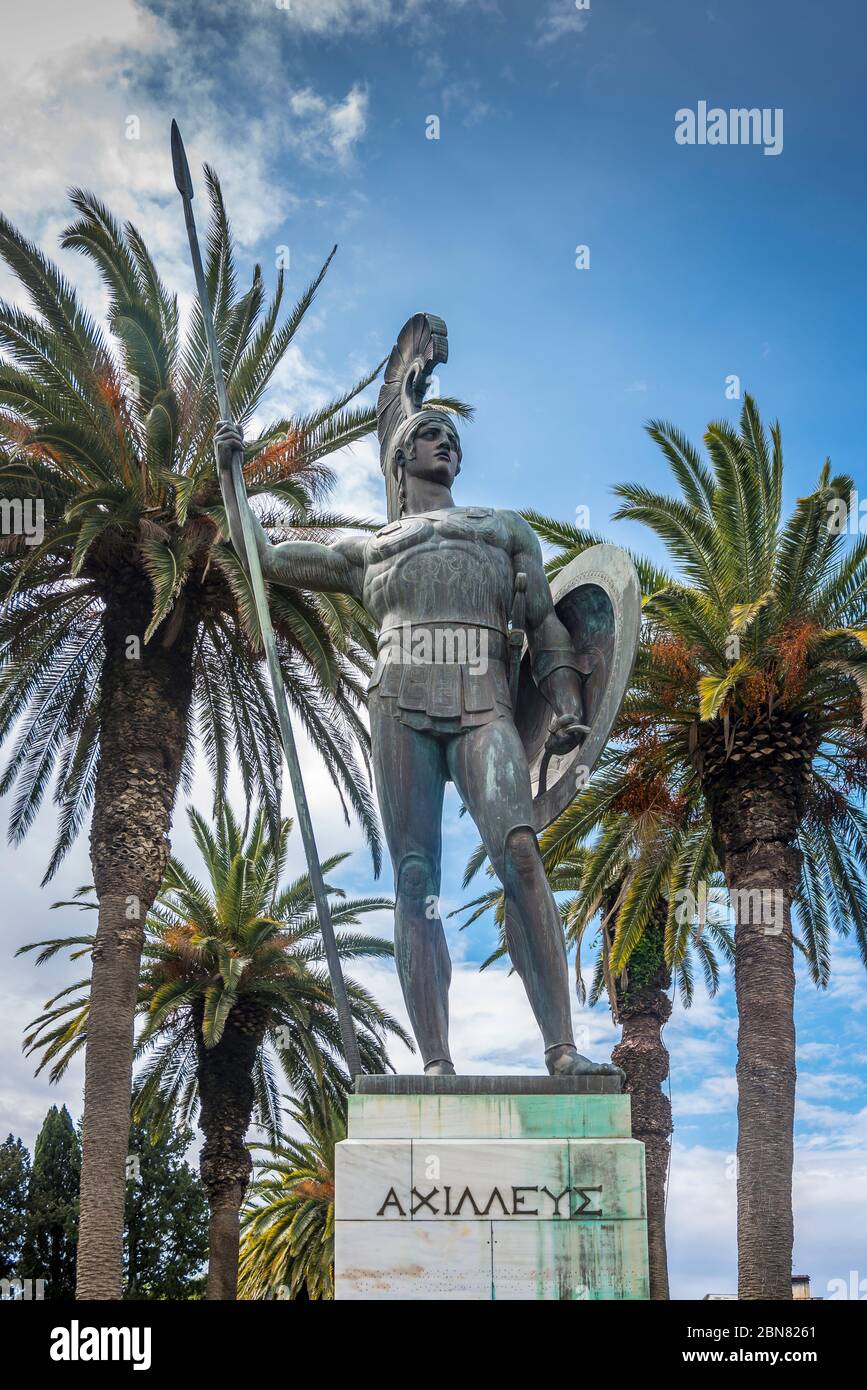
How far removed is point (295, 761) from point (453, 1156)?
191cm

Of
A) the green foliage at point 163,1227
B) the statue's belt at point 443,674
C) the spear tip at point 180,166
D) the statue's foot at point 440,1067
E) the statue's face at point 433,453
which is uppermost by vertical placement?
the spear tip at point 180,166

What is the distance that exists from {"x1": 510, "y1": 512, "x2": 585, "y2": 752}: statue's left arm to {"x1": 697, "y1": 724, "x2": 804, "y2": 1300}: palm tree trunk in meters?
10.5

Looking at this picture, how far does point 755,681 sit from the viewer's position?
17.2m

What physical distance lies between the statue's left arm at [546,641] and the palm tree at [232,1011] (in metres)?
15.5

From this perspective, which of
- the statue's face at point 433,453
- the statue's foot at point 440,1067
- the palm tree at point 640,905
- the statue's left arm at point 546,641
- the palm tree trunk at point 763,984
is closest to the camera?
the statue's foot at point 440,1067

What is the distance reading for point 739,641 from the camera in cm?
1702

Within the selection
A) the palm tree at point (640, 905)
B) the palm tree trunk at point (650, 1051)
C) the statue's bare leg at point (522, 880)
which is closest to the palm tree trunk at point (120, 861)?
the palm tree at point (640, 905)

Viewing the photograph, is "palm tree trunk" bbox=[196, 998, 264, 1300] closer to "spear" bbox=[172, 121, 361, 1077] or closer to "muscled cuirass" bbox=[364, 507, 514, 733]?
"spear" bbox=[172, 121, 361, 1077]

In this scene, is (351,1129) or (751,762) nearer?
(351,1129)

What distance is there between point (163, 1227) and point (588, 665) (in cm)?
2959

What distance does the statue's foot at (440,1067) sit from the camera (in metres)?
6.11

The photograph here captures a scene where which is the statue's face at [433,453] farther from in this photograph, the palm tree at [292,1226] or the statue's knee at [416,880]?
the palm tree at [292,1226]
